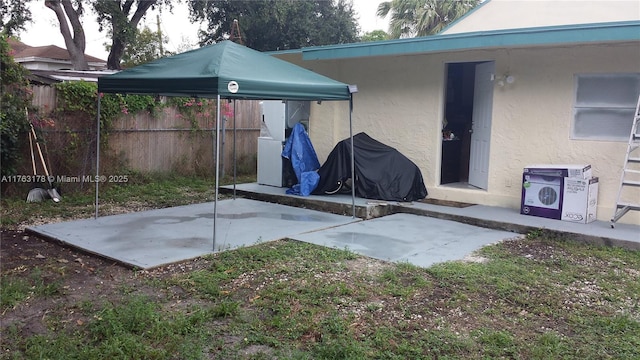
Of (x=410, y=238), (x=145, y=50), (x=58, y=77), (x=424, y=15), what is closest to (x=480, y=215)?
(x=410, y=238)

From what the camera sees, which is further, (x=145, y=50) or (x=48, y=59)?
(x=48, y=59)

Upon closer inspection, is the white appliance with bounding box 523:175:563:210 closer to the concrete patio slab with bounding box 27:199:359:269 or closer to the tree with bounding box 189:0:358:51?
the concrete patio slab with bounding box 27:199:359:269

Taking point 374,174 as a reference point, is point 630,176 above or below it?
above

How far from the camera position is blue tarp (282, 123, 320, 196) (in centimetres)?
877

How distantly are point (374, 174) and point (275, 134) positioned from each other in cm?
204

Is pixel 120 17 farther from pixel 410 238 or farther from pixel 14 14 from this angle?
pixel 410 238

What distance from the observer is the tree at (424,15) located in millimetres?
21422

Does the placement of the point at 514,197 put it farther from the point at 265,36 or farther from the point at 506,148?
the point at 265,36

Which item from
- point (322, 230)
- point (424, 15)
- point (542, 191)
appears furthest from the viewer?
point (424, 15)

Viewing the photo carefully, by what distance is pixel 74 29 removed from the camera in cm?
1633

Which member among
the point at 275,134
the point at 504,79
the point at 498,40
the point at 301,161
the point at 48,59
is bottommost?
the point at 301,161

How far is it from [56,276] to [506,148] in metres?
6.12

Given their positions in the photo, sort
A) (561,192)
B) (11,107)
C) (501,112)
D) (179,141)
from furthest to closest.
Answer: (179,141) < (501,112) < (11,107) < (561,192)

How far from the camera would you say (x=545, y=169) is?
7141 millimetres
